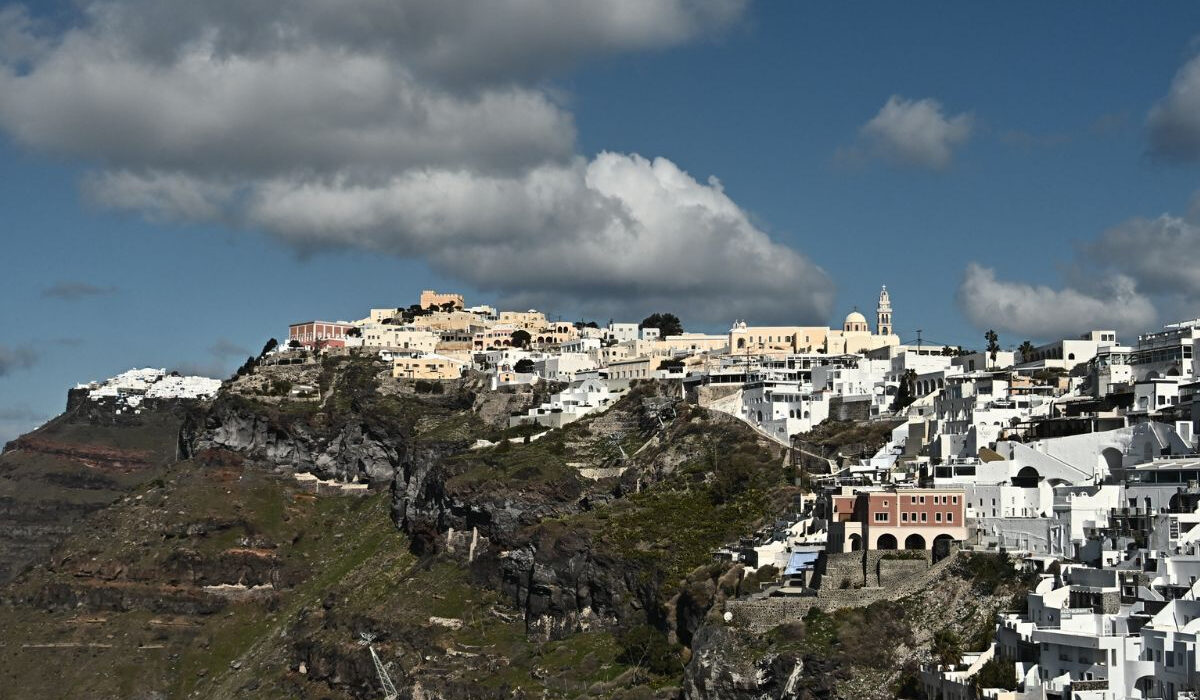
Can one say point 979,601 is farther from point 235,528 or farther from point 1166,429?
point 235,528

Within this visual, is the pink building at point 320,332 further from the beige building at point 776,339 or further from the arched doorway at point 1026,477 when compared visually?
the arched doorway at point 1026,477

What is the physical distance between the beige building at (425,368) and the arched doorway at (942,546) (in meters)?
87.0

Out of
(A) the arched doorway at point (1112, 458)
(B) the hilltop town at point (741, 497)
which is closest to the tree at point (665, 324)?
(B) the hilltop town at point (741, 497)

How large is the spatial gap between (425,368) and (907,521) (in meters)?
87.8

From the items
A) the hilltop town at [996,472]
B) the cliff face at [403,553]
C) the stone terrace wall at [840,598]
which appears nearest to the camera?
the hilltop town at [996,472]

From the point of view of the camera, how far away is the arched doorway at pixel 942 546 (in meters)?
81.2

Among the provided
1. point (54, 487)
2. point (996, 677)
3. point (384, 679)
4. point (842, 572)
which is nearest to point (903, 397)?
point (842, 572)

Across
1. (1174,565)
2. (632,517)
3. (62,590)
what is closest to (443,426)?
(62,590)

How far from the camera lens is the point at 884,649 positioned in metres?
77.7

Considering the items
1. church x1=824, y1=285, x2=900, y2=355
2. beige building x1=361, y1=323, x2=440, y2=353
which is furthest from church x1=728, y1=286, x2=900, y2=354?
beige building x1=361, y1=323, x2=440, y2=353

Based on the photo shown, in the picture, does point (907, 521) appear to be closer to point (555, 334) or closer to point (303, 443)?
point (303, 443)

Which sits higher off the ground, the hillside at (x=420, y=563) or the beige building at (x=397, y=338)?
the beige building at (x=397, y=338)

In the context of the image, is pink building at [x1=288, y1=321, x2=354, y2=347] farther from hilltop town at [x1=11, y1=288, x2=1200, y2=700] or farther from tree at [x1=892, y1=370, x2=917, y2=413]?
tree at [x1=892, y1=370, x2=917, y2=413]

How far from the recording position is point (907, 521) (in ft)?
273
